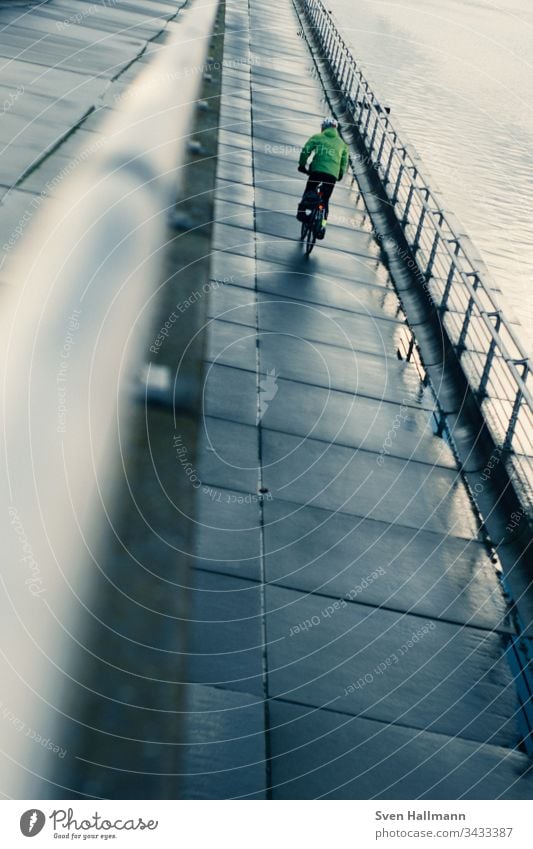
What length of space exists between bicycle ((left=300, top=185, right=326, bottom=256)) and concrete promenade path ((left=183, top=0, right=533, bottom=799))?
4.23 ft

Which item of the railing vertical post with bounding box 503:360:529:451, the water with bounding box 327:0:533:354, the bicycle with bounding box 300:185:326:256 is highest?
the railing vertical post with bounding box 503:360:529:451

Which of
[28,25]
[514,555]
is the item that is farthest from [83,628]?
[28,25]

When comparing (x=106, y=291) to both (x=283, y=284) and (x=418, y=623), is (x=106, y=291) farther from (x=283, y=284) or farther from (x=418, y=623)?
(x=418, y=623)

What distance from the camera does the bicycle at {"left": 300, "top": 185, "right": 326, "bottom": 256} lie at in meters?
14.9

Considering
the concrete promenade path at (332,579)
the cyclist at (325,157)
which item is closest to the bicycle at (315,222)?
the cyclist at (325,157)

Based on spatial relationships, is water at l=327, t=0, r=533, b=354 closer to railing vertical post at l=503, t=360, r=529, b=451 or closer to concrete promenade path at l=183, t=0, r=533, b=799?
concrete promenade path at l=183, t=0, r=533, b=799

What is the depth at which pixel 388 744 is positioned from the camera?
21.1ft

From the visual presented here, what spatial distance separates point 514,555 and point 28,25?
939 inches

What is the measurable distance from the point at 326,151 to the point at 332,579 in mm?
8155

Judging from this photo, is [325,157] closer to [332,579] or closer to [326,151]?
[326,151]

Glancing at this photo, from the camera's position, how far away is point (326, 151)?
14.6 meters

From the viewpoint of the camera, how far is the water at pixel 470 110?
95.2ft

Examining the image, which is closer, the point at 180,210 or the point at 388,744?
the point at 388,744

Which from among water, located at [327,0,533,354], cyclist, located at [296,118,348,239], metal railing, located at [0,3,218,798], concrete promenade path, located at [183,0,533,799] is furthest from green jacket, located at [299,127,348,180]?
water, located at [327,0,533,354]
